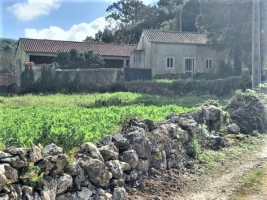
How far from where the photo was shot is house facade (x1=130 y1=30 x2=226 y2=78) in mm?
29906

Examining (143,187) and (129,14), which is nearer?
(143,187)

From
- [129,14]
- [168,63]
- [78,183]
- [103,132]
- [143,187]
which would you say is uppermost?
[129,14]

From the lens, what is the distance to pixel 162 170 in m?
6.00

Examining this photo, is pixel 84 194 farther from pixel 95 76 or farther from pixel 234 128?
pixel 95 76

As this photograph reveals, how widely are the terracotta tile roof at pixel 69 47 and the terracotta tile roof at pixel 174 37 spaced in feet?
14.9

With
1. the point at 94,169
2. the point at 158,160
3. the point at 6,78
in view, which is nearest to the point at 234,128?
the point at 158,160

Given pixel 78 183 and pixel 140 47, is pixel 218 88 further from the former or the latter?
pixel 78 183

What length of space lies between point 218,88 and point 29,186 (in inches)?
698

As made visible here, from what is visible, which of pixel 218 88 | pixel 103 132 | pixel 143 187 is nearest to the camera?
pixel 143 187

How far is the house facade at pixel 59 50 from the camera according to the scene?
3091cm

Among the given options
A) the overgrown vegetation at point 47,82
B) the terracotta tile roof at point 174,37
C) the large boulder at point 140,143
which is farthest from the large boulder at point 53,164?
the terracotta tile roof at point 174,37

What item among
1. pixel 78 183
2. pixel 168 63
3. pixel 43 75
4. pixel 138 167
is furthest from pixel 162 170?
pixel 168 63

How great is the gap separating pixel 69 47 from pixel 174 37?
9888 millimetres

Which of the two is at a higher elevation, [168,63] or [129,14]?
[129,14]
